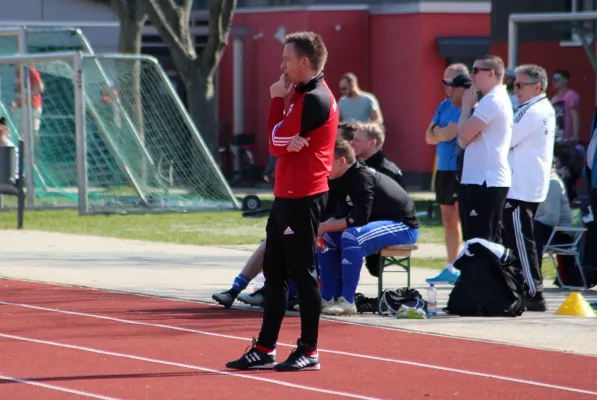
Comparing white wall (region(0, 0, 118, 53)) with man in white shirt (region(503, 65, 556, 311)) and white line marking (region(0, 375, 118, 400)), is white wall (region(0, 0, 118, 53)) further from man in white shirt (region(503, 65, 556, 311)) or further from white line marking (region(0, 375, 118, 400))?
white line marking (region(0, 375, 118, 400))

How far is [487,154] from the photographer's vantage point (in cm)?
977

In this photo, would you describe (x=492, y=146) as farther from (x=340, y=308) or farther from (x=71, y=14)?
(x=71, y=14)

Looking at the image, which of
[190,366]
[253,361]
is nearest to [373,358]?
[253,361]

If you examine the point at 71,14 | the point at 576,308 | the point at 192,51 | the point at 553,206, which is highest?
the point at 71,14

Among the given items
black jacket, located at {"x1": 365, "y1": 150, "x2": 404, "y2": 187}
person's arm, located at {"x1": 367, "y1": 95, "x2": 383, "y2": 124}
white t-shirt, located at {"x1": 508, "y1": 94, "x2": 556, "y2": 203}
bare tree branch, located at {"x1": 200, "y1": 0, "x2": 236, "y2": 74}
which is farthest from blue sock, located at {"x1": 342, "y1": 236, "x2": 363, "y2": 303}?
bare tree branch, located at {"x1": 200, "y1": 0, "x2": 236, "y2": 74}

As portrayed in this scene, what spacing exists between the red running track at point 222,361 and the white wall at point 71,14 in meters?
19.9

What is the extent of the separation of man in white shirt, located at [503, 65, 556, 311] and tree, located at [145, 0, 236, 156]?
12.7m

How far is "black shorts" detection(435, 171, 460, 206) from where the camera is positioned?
1179 cm

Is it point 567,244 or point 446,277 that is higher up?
point 567,244

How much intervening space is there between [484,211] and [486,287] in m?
0.56

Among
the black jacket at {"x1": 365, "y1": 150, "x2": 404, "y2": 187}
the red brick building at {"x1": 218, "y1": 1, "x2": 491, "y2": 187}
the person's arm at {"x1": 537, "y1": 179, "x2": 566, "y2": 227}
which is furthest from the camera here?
the red brick building at {"x1": 218, "y1": 1, "x2": 491, "y2": 187}

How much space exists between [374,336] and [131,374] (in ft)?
6.74

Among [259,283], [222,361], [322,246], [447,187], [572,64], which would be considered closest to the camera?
[222,361]

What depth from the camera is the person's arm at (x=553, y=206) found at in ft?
37.6
